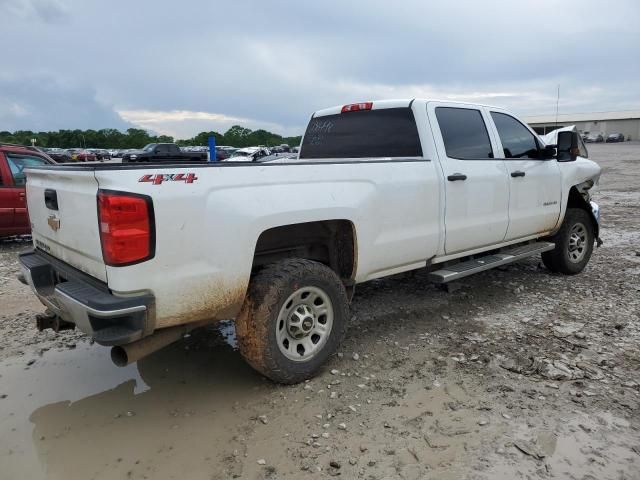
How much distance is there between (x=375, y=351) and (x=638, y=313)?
A: 8.78ft

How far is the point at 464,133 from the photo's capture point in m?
4.66

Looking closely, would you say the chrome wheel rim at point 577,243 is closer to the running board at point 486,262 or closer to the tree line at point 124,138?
the running board at point 486,262

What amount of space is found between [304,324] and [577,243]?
14.0ft

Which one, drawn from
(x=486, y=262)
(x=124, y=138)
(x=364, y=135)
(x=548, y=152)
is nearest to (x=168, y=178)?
(x=364, y=135)

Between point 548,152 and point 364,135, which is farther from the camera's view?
point 548,152

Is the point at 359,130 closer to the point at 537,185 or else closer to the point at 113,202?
the point at 537,185

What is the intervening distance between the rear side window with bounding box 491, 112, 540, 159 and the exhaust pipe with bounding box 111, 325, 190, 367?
144 inches

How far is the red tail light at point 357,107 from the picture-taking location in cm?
473

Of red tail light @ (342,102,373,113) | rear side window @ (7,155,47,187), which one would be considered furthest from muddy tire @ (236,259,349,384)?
rear side window @ (7,155,47,187)

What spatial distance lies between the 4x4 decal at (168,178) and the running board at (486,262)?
2325mm

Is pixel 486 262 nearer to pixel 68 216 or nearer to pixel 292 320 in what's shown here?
pixel 292 320

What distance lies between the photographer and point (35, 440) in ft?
9.75

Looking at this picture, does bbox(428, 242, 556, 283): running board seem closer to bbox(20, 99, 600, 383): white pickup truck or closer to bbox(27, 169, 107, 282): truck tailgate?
bbox(20, 99, 600, 383): white pickup truck

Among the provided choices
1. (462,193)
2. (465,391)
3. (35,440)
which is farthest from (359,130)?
(35,440)
